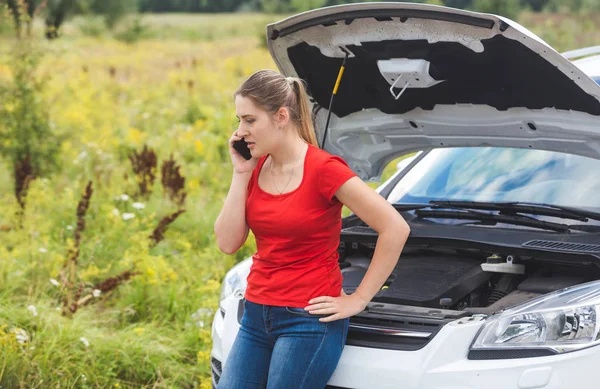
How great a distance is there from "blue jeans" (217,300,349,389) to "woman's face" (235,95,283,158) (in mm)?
587

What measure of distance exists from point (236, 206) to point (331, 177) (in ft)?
1.36

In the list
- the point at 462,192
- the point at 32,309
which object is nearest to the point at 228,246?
the point at 462,192

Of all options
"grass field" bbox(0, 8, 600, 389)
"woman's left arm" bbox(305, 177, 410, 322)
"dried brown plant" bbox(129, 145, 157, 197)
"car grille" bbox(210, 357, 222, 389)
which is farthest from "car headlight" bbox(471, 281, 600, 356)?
"dried brown plant" bbox(129, 145, 157, 197)

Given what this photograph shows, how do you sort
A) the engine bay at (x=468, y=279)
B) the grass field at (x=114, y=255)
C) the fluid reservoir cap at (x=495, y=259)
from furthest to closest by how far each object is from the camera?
1. the grass field at (x=114, y=255)
2. the fluid reservoir cap at (x=495, y=259)
3. the engine bay at (x=468, y=279)

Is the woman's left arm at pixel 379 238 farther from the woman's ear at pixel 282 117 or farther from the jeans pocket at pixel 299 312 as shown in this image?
the woman's ear at pixel 282 117

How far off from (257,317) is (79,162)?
20.5 feet

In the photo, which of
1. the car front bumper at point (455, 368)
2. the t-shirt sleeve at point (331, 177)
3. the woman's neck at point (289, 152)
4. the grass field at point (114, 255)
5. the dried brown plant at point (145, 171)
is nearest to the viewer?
the car front bumper at point (455, 368)

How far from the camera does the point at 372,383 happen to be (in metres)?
2.81

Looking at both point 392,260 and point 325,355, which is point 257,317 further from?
point 392,260

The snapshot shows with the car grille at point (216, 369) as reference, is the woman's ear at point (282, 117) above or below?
above

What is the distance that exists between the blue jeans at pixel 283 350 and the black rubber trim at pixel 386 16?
1216 millimetres

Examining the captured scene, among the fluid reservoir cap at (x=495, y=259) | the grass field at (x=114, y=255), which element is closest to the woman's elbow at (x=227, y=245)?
the fluid reservoir cap at (x=495, y=259)

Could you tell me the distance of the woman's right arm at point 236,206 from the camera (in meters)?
2.93

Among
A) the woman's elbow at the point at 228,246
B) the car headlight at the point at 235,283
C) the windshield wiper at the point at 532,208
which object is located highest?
the windshield wiper at the point at 532,208
